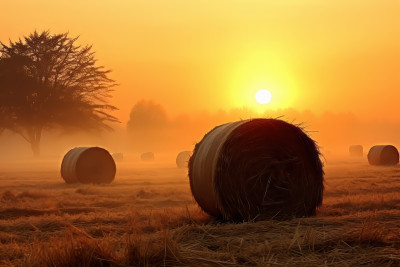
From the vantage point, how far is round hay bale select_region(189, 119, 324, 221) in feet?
31.6

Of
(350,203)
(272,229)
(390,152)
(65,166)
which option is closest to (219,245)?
(272,229)

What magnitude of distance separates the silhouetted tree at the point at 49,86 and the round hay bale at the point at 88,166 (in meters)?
25.8

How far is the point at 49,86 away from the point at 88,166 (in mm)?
27998

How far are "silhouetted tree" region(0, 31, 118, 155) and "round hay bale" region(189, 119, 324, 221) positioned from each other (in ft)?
127

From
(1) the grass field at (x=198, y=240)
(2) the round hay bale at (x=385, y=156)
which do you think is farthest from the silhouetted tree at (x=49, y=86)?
(1) the grass field at (x=198, y=240)

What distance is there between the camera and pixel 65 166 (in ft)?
72.7

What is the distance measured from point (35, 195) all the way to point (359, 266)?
452 inches

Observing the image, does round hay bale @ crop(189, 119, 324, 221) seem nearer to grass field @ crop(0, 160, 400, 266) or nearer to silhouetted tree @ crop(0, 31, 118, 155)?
grass field @ crop(0, 160, 400, 266)

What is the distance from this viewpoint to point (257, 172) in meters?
10.1

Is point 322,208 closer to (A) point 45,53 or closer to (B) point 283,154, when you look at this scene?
(B) point 283,154

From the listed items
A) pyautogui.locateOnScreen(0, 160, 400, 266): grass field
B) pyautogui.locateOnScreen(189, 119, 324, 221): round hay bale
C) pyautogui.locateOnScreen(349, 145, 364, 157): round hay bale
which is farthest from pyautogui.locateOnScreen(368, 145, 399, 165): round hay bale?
pyautogui.locateOnScreen(349, 145, 364, 157): round hay bale

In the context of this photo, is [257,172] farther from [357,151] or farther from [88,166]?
[357,151]

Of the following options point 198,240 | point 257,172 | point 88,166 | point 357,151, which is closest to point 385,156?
point 88,166

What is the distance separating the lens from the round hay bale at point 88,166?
2148cm
